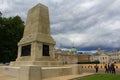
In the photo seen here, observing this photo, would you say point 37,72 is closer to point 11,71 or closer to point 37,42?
point 11,71

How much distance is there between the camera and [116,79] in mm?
11336

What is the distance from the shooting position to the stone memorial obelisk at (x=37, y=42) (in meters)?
16.2

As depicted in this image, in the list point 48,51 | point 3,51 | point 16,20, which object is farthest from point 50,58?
point 16,20

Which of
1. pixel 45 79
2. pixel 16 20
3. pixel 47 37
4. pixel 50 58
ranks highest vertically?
pixel 16 20

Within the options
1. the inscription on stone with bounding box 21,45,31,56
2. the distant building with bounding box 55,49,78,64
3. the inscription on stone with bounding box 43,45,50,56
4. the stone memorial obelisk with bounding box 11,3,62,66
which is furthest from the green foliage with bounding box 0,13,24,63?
the distant building with bounding box 55,49,78,64

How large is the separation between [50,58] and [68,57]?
79.0 meters

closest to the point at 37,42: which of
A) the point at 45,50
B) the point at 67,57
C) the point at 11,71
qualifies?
the point at 45,50

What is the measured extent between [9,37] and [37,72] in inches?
851

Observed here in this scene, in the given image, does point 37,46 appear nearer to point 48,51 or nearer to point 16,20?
point 48,51

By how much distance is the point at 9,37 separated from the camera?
31719mm

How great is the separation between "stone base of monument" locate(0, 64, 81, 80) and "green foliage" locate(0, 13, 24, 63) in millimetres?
13476

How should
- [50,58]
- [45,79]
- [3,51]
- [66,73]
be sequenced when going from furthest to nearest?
[3,51], [50,58], [66,73], [45,79]

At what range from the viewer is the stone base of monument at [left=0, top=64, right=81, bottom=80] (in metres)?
11.6

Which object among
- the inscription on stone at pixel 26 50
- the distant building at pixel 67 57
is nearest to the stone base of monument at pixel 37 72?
the inscription on stone at pixel 26 50
